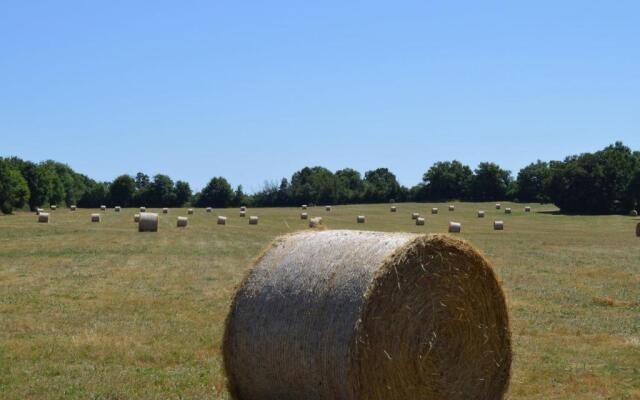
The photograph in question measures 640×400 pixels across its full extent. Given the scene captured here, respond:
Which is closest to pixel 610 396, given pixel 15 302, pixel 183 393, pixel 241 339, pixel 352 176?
pixel 241 339

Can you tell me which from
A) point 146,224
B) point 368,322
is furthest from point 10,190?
point 368,322

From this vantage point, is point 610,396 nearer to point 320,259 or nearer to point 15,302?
point 320,259

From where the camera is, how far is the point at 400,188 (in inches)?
4835

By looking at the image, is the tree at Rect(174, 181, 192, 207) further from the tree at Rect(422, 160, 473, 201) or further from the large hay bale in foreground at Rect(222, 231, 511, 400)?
the large hay bale in foreground at Rect(222, 231, 511, 400)

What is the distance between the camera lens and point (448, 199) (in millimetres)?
122125

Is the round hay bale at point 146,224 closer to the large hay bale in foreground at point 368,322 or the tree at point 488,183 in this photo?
the large hay bale in foreground at point 368,322

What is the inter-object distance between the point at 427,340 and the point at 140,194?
108 meters

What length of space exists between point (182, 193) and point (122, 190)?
872cm

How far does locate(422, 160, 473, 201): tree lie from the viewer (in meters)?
123

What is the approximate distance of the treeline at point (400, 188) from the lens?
280 ft

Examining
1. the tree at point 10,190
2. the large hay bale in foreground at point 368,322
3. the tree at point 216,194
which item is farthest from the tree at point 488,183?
the large hay bale in foreground at point 368,322

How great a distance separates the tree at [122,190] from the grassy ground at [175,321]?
83983mm

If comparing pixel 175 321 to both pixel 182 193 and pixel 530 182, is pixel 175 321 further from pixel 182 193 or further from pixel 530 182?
pixel 530 182

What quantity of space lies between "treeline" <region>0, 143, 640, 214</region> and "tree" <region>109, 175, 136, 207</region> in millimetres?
138
